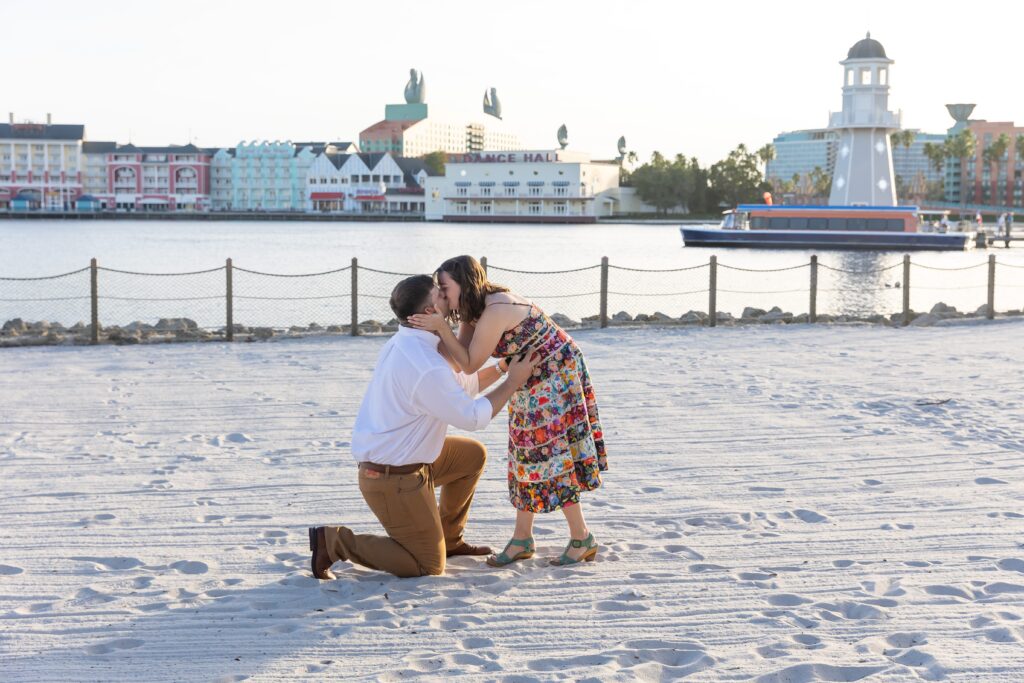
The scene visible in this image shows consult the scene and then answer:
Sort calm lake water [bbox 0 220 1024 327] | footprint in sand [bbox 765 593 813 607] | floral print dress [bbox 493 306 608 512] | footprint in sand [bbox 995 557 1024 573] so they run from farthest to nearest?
1. calm lake water [bbox 0 220 1024 327]
2. footprint in sand [bbox 995 557 1024 573]
3. floral print dress [bbox 493 306 608 512]
4. footprint in sand [bbox 765 593 813 607]

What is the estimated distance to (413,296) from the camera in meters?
4.53

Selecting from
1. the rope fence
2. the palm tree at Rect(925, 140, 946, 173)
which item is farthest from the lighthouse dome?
the palm tree at Rect(925, 140, 946, 173)

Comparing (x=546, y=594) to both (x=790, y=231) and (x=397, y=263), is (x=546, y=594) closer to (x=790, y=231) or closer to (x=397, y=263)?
(x=397, y=263)

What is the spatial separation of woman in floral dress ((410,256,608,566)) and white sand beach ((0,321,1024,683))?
0.84 ft

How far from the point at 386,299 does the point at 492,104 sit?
533 feet

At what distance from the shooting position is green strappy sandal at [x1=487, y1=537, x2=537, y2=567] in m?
5.04

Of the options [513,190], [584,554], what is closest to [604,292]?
[584,554]

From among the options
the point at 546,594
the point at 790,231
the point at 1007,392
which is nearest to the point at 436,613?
the point at 546,594

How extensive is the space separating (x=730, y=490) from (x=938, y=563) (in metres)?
1.55

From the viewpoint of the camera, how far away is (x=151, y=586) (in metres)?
4.68

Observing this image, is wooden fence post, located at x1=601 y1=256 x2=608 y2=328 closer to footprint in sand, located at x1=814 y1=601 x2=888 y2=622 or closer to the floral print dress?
the floral print dress

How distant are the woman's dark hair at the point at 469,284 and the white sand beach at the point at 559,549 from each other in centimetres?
118

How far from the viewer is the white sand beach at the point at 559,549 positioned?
156 inches

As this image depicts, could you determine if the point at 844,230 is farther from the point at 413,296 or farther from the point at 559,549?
the point at 413,296
